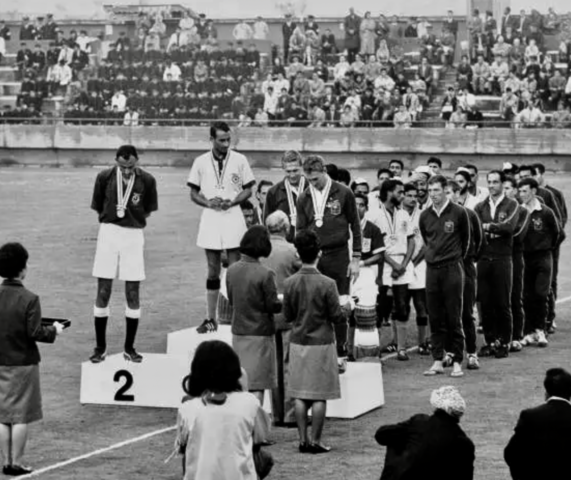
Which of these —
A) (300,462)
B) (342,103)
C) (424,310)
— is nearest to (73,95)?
(342,103)

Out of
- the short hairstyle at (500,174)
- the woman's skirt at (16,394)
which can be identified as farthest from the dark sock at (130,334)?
the short hairstyle at (500,174)

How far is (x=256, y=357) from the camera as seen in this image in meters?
13.8

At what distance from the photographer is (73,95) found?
57.1m

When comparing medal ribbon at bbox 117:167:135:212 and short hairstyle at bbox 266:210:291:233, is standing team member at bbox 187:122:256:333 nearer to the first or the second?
medal ribbon at bbox 117:167:135:212

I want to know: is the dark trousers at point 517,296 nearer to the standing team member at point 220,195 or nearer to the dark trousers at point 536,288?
the dark trousers at point 536,288

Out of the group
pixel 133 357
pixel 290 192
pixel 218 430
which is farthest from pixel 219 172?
pixel 218 430

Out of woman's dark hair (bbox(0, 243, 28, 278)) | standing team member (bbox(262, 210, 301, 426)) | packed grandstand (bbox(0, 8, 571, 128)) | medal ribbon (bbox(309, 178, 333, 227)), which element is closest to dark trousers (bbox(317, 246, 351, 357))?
medal ribbon (bbox(309, 178, 333, 227))

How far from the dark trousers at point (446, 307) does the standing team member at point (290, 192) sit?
172 centimetres

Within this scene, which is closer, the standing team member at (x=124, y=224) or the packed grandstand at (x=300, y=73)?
the standing team member at (x=124, y=224)

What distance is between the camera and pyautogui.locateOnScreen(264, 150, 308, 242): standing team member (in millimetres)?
16000

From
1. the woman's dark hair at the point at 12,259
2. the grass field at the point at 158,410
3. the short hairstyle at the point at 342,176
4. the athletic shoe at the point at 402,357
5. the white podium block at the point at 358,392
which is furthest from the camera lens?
the athletic shoe at the point at 402,357

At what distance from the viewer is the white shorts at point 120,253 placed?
625 inches

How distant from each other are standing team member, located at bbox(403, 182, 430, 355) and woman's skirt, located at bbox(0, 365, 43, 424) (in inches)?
269

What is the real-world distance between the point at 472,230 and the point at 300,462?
4831 mm
